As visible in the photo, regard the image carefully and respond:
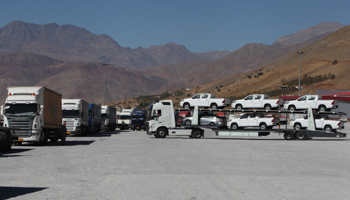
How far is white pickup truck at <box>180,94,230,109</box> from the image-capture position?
3494cm

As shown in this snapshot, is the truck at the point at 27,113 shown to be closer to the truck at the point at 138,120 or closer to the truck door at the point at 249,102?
the truck door at the point at 249,102

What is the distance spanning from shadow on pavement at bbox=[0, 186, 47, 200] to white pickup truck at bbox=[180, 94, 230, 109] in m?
25.8

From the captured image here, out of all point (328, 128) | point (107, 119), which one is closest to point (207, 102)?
point (328, 128)

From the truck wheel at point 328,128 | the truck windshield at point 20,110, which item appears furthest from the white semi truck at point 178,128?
the truck windshield at point 20,110

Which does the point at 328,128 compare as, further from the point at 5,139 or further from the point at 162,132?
the point at 5,139

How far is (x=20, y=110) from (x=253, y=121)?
79.4ft

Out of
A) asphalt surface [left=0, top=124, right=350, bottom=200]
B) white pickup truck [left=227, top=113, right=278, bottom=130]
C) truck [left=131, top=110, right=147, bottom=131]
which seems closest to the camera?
asphalt surface [left=0, top=124, right=350, bottom=200]

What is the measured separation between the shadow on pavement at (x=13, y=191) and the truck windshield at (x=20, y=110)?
14567 mm

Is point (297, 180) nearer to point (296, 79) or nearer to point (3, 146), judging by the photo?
point (3, 146)

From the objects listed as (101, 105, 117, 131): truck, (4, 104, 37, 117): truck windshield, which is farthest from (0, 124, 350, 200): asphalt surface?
(101, 105, 117, 131): truck

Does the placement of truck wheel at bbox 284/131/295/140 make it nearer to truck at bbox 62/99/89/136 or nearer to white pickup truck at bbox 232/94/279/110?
white pickup truck at bbox 232/94/279/110

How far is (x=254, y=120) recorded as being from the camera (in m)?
41.4

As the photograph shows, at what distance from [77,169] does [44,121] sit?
39.7ft

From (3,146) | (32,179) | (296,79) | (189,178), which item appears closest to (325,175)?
(189,178)
